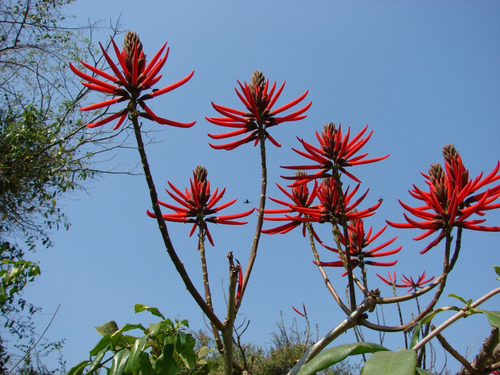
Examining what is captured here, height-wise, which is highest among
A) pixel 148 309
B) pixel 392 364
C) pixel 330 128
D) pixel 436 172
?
pixel 330 128

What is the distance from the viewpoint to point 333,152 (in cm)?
101

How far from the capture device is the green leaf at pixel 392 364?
39cm

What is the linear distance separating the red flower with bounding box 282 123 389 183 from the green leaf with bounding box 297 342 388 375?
0.54m

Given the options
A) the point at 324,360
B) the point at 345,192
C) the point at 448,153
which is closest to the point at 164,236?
the point at 324,360

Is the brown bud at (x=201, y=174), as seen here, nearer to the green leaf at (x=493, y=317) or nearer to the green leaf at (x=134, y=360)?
the green leaf at (x=134, y=360)

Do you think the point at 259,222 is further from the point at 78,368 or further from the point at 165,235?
the point at 78,368

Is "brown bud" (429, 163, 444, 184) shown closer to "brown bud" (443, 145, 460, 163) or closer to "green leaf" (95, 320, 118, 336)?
"brown bud" (443, 145, 460, 163)

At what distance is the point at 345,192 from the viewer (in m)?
1.07

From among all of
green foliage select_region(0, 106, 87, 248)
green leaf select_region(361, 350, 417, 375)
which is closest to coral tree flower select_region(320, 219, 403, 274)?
green leaf select_region(361, 350, 417, 375)

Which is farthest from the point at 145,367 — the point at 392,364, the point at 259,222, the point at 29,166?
the point at 29,166

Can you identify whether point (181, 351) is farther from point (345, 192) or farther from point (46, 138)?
point (46, 138)

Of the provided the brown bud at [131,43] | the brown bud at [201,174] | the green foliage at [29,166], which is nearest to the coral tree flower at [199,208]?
the brown bud at [201,174]

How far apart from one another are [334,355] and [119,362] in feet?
1.34

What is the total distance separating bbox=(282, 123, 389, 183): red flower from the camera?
38.5 inches
